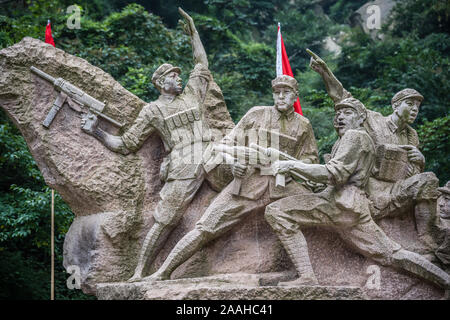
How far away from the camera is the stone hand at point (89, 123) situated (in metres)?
7.21

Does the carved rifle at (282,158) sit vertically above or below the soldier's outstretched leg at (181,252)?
above

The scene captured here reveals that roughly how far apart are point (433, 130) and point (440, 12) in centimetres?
474

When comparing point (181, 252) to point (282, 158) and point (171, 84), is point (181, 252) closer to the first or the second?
point (282, 158)

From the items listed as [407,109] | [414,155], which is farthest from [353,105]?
[414,155]

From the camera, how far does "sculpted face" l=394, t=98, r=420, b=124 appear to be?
7.28m

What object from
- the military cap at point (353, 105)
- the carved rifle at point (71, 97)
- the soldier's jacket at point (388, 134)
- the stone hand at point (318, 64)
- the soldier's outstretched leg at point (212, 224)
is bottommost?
the soldier's outstretched leg at point (212, 224)

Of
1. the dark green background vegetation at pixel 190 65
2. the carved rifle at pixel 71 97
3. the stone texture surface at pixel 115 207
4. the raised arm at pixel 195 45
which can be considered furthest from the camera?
the dark green background vegetation at pixel 190 65

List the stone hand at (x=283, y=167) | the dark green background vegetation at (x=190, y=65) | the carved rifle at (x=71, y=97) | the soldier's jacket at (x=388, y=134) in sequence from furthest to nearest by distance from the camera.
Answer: the dark green background vegetation at (x=190, y=65) → the carved rifle at (x=71, y=97) → the soldier's jacket at (x=388, y=134) → the stone hand at (x=283, y=167)

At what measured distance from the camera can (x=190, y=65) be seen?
514 inches

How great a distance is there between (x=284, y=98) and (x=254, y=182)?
1.14 m

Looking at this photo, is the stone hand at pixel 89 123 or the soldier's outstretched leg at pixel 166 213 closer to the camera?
the soldier's outstretched leg at pixel 166 213

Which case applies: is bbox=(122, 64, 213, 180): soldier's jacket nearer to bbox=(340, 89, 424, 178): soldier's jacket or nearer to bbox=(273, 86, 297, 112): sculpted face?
bbox=(273, 86, 297, 112): sculpted face

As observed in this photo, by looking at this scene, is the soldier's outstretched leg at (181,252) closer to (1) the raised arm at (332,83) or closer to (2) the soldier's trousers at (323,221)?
(2) the soldier's trousers at (323,221)

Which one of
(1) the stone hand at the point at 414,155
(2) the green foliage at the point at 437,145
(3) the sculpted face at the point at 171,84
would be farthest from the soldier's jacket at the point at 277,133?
(2) the green foliage at the point at 437,145
